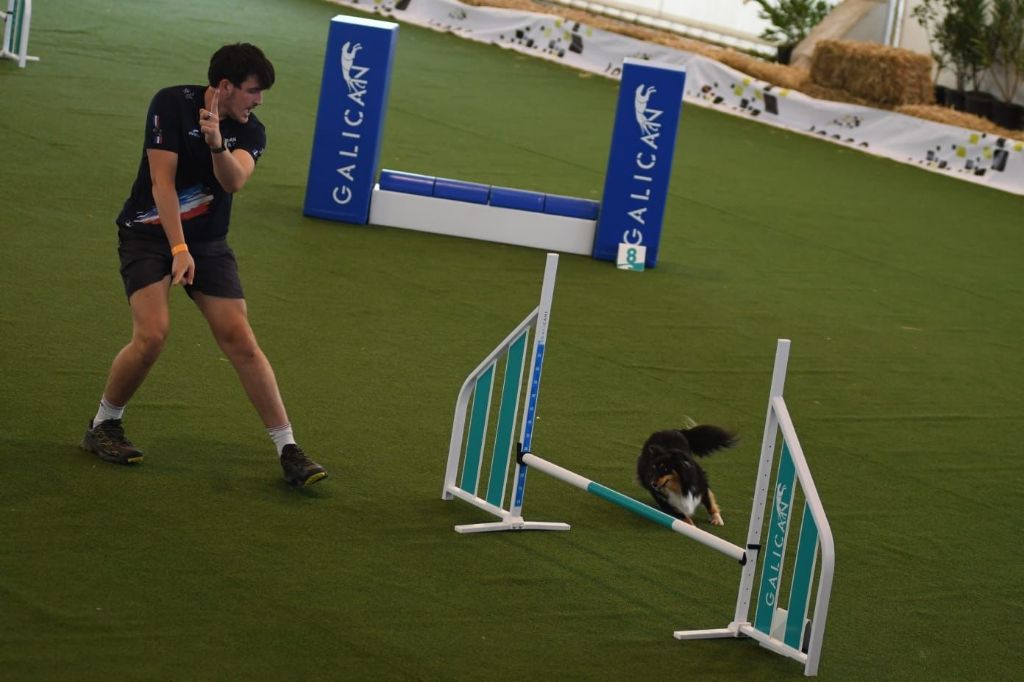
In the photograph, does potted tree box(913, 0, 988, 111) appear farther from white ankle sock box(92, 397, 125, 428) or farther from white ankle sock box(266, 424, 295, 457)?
white ankle sock box(92, 397, 125, 428)

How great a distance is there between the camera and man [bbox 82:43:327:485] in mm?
4453

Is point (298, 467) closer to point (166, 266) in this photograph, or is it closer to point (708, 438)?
point (166, 266)

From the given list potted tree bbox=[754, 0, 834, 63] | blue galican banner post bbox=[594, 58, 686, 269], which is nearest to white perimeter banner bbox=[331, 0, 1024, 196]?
potted tree bbox=[754, 0, 834, 63]

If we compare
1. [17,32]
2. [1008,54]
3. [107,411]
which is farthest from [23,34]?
[1008,54]

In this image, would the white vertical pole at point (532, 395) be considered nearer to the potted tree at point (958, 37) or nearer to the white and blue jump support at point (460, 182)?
the white and blue jump support at point (460, 182)

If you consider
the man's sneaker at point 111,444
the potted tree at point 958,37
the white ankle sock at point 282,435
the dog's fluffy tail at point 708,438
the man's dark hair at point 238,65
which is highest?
the potted tree at point 958,37

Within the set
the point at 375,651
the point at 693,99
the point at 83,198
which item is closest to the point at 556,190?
the point at 83,198

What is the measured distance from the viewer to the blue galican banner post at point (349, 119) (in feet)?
28.1

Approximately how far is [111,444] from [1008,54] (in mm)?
12704

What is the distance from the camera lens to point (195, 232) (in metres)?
4.70

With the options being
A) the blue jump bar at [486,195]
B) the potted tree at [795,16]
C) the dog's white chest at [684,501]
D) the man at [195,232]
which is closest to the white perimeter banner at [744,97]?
the potted tree at [795,16]

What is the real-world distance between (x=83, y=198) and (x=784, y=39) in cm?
1199

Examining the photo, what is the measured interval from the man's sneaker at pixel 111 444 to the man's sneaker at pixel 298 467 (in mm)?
479

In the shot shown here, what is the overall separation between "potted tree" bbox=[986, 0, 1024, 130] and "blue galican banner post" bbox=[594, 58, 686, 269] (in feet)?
26.0
